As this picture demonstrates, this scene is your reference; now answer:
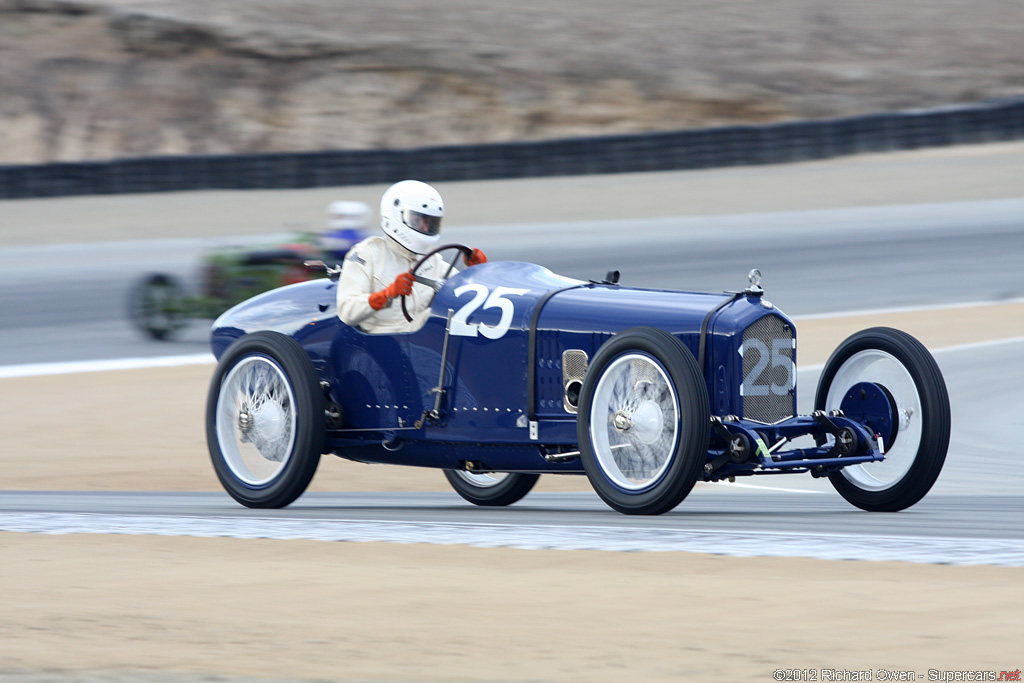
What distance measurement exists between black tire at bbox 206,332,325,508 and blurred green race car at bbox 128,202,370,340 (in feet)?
21.2

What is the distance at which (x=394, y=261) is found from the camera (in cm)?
803

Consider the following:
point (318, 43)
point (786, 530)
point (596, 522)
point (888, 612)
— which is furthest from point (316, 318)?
point (318, 43)

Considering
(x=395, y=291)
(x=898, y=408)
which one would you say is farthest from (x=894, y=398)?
(x=395, y=291)

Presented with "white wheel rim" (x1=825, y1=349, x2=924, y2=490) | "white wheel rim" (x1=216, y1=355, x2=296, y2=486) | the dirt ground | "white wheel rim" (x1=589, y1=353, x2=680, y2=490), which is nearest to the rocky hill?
"white wheel rim" (x1=216, y1=355, x2=296, y2=486)

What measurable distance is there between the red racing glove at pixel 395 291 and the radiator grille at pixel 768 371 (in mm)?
1721

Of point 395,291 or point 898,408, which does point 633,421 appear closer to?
point 898,408

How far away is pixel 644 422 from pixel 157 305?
12.0 m

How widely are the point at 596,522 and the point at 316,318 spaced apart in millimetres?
2167

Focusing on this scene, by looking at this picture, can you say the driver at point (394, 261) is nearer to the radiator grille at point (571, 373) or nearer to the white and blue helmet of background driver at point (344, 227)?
the radiator grille at point (571, 373)

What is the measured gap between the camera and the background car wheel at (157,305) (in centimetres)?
1759

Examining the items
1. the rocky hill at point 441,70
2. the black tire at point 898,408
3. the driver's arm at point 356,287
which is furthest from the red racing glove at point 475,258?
the rocky hill at point 441,70

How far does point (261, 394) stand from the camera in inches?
312

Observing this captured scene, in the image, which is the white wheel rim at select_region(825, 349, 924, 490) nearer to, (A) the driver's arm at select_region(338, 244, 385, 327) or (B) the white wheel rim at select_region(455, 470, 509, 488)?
(B) the white wheel rim at select_region(455, 470, 509, 488)

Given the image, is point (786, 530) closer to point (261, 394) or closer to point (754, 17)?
point (261, 394)
